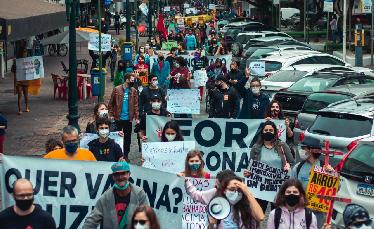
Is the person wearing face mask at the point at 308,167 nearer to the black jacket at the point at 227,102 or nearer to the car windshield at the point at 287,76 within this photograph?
the black jacket at the point at 227,102

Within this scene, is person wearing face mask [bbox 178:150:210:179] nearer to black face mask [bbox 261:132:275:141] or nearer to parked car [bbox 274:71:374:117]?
black face mask [bbox 261:132:275:141]

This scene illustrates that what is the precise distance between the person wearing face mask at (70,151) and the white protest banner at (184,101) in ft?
24.4

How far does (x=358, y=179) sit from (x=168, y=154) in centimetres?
236

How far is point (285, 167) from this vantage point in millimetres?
10703

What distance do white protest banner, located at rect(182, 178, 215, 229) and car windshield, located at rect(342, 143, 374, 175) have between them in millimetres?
1857

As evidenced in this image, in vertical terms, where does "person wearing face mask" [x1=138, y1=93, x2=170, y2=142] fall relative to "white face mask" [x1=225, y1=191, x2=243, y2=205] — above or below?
above

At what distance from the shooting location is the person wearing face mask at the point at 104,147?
1129 cm

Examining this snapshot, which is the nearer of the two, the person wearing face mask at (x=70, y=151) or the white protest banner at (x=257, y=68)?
the person wearing face mask at (x=70, y=151)

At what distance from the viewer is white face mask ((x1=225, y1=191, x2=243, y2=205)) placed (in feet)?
27.0

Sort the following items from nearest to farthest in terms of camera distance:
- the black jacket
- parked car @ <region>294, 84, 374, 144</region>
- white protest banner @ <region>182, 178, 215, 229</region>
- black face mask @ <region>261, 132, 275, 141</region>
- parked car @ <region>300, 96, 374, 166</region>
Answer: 1. white protest banner @ <region>182, 178, 215, 229</region>
2. black face mask @ <region>261, 132, 275, 141</region>
3. parked car @ <region>300, 96, 374, 166</region>
4. the black jacket
5. parked car @ <region>294, 84, 374, 144</region>

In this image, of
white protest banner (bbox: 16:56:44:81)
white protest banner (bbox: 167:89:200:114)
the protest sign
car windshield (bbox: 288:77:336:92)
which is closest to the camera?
the protest sign

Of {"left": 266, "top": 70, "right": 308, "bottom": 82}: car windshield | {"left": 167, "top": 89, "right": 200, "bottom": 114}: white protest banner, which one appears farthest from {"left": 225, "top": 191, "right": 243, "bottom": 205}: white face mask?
{"left": 266, "top": 70, "right": 308, "bottom": 82}: car windshield

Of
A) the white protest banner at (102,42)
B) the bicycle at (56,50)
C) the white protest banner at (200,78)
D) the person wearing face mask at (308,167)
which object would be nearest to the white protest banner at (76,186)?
the person wearing face mask at (308,167)

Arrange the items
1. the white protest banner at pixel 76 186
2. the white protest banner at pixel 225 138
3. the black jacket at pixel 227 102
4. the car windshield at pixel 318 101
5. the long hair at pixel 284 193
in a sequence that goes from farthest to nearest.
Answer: the car windshield at pixel 318 101 < the black jacket at pixel 227 102 < the white protest banner at pixel 225 138 < the white protest banner at pixel 76 186 < the long hair at pixel 284 193
